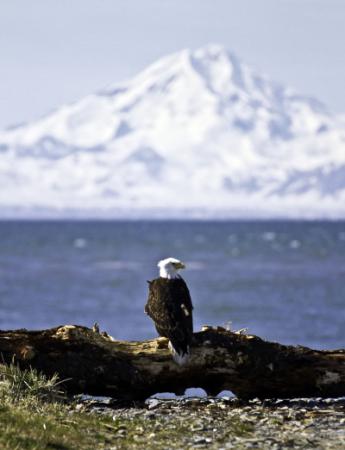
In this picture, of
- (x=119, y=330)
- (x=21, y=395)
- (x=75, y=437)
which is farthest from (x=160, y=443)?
(x=119, y=330)

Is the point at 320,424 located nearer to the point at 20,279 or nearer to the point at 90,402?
the point at 90,402

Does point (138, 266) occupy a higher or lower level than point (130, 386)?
higher

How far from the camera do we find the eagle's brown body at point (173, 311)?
1436cm

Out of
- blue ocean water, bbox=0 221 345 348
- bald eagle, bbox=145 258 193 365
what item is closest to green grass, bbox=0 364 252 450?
bald eagle, bbox=145 258 193 365

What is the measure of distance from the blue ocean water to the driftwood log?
33531 mm

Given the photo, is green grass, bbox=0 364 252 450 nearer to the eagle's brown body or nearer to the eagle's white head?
the eagle's brown body

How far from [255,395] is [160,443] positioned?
2.56 m

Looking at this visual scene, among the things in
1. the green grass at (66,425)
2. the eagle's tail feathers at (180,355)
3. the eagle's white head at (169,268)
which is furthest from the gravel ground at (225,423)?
the eagle's white head at (169,268)

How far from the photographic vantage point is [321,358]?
14.9 metres

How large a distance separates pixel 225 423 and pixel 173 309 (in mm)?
1776

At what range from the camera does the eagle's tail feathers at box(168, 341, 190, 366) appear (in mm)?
14367

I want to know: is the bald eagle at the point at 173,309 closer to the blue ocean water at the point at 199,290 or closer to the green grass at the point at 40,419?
the green grass at the point at 40,419

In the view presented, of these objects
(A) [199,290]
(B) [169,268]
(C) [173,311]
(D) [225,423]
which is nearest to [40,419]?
(D) [225,423]

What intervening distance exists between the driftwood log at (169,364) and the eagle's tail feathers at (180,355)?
90mm
